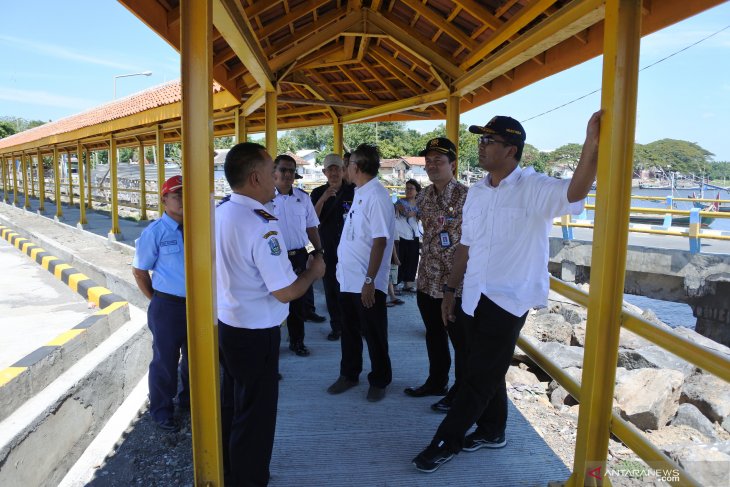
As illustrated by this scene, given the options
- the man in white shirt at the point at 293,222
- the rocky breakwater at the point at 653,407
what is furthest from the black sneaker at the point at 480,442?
the man in white shirt at the point at 293,222

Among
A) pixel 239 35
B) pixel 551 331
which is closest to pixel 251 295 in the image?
pixel 239 35

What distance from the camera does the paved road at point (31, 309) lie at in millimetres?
5930

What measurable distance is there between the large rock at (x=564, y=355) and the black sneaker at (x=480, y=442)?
3060 mm

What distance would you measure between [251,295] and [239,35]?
1853mm

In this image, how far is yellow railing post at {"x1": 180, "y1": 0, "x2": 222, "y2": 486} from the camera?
6.45 ft

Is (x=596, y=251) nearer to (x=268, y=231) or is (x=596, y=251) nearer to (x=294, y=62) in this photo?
(x=268, y=231)

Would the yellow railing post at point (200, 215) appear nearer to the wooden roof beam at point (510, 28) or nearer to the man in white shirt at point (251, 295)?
the man in white shirt at point (251, 295)

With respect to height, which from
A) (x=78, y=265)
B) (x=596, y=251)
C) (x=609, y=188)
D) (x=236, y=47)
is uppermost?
(x=236, y=47)

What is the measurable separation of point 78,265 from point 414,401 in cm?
941

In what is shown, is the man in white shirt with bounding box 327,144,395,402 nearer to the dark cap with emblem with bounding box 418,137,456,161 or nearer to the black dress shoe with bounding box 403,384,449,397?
the black dress shoe with bounding box 403,384,449,397

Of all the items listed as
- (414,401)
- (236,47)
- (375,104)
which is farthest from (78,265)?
(414,401)

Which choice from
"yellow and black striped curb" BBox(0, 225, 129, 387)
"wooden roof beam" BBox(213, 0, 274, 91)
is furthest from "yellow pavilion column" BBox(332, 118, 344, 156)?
"yellow and black striped curb" BBox(0, 225, 129, 387)

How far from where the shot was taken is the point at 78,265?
10234 mm

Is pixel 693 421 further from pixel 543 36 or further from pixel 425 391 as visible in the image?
pixel 543 36
